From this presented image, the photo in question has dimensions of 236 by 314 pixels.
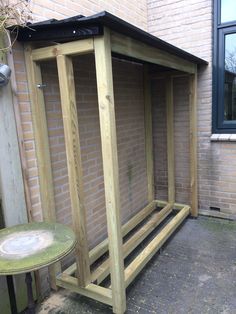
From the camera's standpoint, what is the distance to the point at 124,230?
3254 millimetres

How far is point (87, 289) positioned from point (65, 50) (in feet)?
6.22

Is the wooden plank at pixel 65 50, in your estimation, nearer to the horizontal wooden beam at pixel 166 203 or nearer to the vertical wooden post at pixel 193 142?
the vertical wooden post at pixel 193 142

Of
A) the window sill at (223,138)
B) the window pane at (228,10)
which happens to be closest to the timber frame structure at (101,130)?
the window pane at (228,10)

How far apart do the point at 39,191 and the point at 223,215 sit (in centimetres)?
266

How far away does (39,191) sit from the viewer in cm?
224

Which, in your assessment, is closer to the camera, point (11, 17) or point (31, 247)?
point (31, 247)

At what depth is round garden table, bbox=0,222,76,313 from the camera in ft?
4.84

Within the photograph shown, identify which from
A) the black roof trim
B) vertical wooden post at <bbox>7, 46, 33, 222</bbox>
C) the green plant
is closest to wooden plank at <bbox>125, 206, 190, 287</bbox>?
vertical wooden post at <bbox>7, 46, 33, 222</bbox>

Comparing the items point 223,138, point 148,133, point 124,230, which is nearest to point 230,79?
point 223,138

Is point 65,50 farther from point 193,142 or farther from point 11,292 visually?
point 193,142

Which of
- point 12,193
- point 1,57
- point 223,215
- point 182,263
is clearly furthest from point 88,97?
point 223,215

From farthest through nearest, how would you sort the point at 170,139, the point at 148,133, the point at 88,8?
the point at 148,133, the point at 170,139, the point at 88,8

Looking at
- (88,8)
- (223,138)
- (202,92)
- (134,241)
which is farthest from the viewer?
(202,92)

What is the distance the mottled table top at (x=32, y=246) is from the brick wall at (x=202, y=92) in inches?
98.4
